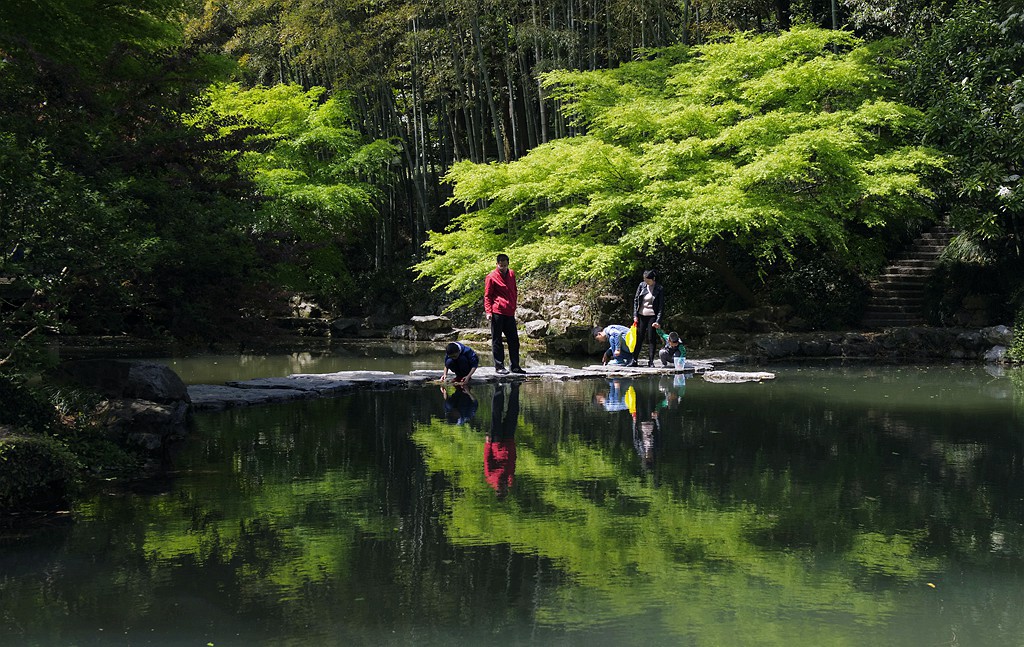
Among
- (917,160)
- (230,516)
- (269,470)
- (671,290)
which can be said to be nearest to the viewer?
(230,516)

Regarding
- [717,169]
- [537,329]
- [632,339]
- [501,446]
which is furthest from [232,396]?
[537,329]

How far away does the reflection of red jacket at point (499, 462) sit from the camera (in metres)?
6.32

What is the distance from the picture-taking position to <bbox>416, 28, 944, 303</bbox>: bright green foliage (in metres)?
16.2

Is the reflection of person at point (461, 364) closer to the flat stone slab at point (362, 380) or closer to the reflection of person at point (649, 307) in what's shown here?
the flat stone slab at point (362, 380)

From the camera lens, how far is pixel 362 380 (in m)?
12.0

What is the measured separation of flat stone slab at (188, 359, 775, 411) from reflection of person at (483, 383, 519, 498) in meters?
1.69

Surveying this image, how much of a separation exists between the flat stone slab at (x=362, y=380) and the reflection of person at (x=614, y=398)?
110 cm

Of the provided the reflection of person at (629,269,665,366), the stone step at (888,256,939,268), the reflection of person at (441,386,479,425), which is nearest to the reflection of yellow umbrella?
the reflection of person at (629,269,665,366)

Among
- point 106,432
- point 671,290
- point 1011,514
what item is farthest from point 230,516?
point 671,290

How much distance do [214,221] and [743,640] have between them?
6250 millimetres

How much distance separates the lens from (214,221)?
8445mm

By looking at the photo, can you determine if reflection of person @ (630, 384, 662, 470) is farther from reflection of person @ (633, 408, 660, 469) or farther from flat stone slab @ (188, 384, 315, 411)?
flat stone slab @ (188, 384, 315, 411)

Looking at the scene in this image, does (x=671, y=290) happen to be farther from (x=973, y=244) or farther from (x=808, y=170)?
(x=973, y=244)

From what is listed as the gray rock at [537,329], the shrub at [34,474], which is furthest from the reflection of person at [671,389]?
the gray rock at [537,329]
